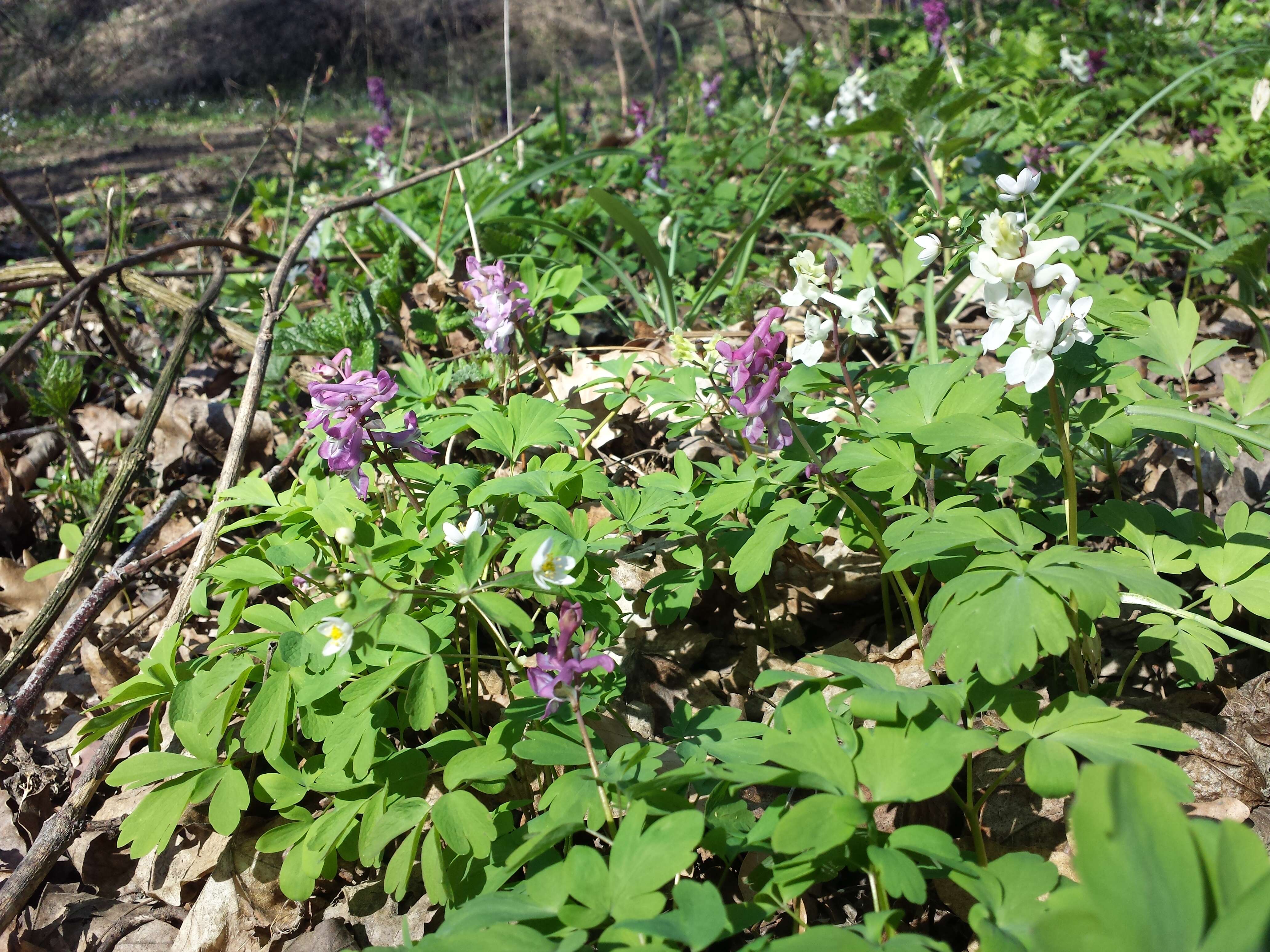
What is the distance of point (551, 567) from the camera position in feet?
4.82

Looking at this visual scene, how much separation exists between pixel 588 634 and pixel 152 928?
4.39ft

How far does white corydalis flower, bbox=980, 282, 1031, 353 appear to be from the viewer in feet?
4.74

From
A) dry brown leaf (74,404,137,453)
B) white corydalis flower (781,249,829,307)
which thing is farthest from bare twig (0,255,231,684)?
white corydalis flower (781,249,829,307)

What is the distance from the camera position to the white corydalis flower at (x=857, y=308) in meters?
1.85

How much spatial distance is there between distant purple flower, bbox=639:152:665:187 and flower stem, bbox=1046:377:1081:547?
139 inches

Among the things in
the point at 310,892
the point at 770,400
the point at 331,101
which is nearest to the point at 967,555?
the point at 770,400

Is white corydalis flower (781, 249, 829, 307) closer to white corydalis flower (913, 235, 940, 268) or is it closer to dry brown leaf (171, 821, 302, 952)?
white corydalis flower (913, 235, 940, 268)

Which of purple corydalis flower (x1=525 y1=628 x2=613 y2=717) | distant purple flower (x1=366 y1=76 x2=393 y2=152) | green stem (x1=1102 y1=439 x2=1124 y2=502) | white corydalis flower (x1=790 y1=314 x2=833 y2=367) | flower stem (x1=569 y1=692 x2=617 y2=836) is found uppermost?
distant purple flower (x1=366 y1=76 x2=393 y2=152)

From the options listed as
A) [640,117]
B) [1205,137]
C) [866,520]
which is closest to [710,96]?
[640,117]

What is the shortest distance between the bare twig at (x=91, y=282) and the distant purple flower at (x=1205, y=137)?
4.78 meters

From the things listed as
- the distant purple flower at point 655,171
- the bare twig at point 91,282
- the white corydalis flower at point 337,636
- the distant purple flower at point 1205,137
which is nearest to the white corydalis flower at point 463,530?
the white corydalis flower at point 337,636

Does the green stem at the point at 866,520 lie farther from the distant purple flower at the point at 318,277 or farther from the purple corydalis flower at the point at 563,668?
the distant purple flower at the point at 318,277

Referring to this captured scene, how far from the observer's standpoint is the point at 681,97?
800 cm

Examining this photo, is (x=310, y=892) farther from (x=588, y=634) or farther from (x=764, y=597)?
(x=764, y=597)
